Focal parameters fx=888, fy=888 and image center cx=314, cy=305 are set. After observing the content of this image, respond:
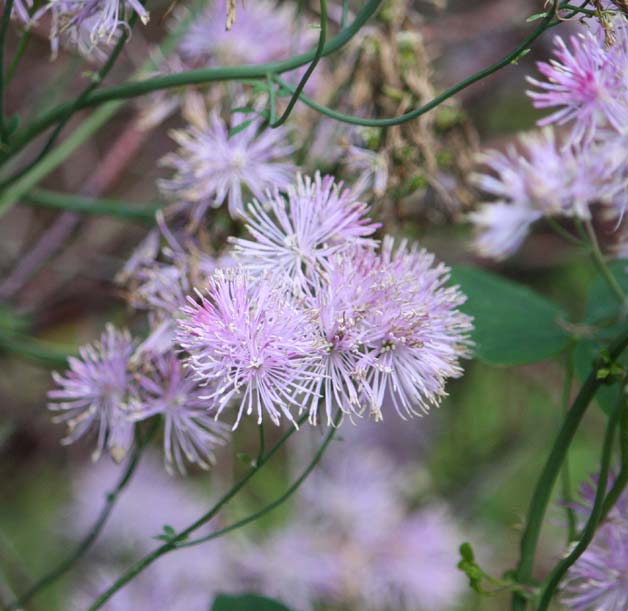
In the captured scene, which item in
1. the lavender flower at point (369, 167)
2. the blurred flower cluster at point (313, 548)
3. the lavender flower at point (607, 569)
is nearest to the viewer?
the lavender flower at point (607, 569)

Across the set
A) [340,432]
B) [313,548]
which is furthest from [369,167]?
[340,432]

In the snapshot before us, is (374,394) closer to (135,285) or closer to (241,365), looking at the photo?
(241,365)

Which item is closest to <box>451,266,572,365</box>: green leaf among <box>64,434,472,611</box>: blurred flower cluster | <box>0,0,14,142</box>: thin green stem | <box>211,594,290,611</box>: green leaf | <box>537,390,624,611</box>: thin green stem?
<box>537,390,624,611</box>: thin green stem

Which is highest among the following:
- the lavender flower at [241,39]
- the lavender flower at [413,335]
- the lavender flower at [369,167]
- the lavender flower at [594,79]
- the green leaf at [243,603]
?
the lavender flower at [241,39]

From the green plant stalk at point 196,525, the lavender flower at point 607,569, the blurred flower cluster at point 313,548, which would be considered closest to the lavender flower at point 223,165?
the green plant stalk at point 196,525

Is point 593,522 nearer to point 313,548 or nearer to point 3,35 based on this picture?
point 3,35

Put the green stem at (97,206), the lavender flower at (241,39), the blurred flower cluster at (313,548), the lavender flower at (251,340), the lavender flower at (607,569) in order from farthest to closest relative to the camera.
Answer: the blurred flower cluster at (313,548) → the lavender flower at (241,39) → the green stem at (97,206) → the lavender flower at (607,569) → the lavender flower at (251,340)

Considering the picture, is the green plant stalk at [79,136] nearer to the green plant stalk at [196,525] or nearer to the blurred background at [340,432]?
the blurred background at [340,432]
